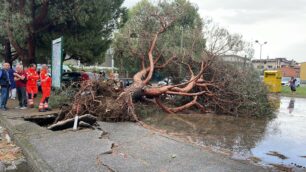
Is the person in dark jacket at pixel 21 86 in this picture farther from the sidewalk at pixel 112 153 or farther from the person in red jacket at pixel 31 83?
the sidewalk at pixel 112 153

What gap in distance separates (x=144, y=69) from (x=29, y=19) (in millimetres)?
5838

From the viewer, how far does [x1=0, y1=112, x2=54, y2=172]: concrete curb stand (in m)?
5.32

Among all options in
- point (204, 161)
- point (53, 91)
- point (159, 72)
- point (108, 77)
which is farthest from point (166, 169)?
point (159, 72)

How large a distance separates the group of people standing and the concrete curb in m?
2.37

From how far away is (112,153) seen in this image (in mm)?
6168

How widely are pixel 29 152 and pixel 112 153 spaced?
1.55 meters

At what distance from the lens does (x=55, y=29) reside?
1688cm

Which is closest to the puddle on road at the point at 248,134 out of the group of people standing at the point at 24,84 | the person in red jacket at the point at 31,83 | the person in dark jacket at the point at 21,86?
the group of people standing at the point at 24,84

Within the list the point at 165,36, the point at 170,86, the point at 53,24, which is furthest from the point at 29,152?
the point at 53,24

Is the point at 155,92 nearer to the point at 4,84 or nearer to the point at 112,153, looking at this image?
the point at 4,84

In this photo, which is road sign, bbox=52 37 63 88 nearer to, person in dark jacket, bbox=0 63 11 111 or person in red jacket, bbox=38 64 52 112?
person in red jacket, bbox=38 64 52 112

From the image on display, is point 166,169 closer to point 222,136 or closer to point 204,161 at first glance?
point 204,161

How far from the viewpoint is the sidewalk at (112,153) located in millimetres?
5365

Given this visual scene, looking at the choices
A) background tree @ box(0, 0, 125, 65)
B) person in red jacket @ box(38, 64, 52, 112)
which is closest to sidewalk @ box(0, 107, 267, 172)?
person in red jacket @ box(38, 64, 52, 112)
